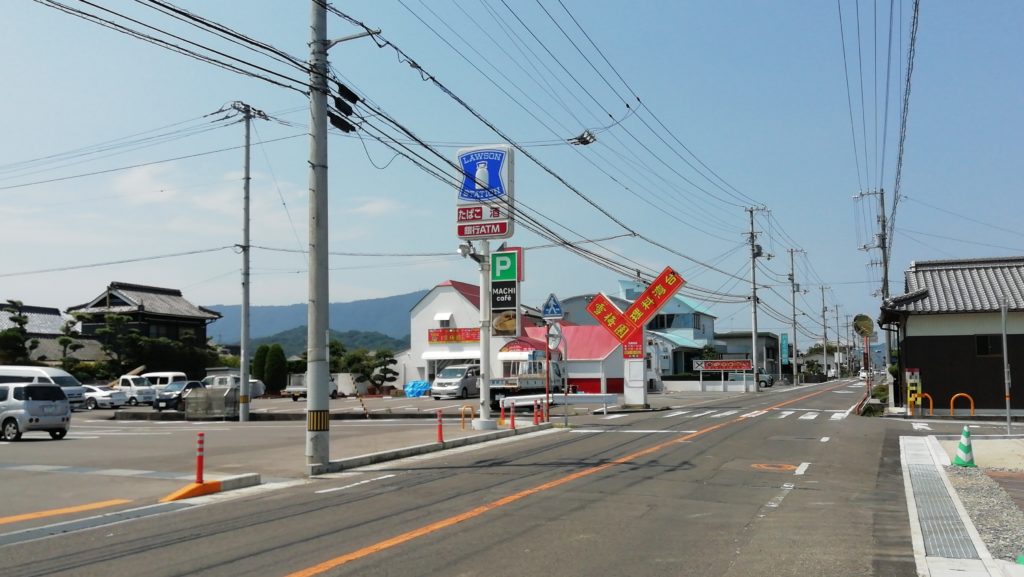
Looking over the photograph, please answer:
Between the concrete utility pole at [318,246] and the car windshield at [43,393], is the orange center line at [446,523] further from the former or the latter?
the car windshield at [43,393]

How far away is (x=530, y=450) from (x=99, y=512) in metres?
10.0

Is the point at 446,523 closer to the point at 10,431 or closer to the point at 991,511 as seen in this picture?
the point at 991,511

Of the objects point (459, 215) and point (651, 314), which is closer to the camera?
point (459, 215)

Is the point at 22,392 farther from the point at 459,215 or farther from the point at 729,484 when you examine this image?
the point at 729,484

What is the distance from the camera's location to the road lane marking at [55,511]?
11008 millimetres

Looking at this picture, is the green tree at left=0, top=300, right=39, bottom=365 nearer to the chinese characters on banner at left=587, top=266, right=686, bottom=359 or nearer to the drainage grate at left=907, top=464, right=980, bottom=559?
the chinese characters on banner at left=587, top=266, right=686, bottom=359

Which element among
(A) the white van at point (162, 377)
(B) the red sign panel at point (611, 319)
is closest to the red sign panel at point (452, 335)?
(A) the white van at point (162, 377)

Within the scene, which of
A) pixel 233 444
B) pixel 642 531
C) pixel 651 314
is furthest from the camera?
pixel 651 314

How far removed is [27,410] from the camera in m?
24.5

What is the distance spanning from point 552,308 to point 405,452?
32.3 feet

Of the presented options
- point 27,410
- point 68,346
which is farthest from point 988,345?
point 68,346

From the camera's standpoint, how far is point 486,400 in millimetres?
25172

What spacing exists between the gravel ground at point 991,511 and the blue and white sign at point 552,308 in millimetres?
13563

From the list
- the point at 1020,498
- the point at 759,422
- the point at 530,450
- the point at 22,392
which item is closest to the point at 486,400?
the point at 530,450
